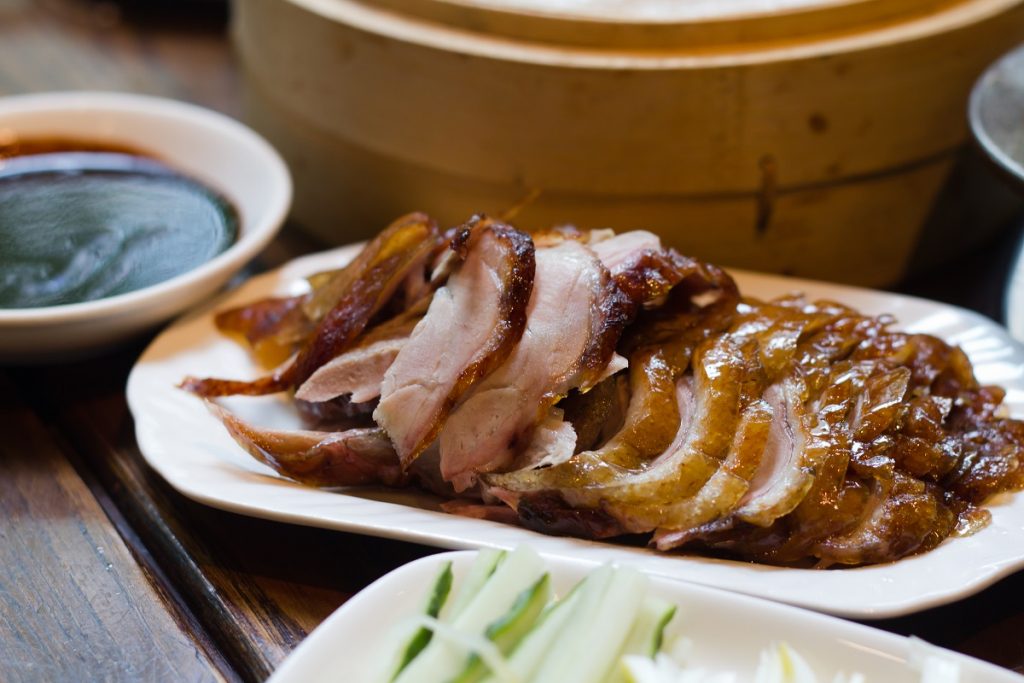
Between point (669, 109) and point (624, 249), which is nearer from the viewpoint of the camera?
point (624, 249)

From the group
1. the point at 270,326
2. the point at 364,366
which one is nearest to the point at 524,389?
the point at 364,366

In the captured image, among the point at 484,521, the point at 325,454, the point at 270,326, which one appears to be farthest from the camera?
the point at 270,326

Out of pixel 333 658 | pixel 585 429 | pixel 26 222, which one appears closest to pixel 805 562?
pixel 585 429

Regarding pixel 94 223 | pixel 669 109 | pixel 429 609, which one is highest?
pixel 669 109

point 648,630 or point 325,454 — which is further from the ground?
point 648,630

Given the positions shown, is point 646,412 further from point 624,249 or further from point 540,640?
point 540,640

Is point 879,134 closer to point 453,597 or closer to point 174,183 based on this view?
point 453,597

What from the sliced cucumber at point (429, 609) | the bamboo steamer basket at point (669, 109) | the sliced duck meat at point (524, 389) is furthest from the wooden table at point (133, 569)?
the bamboo steamer basket at point (669, 109)
